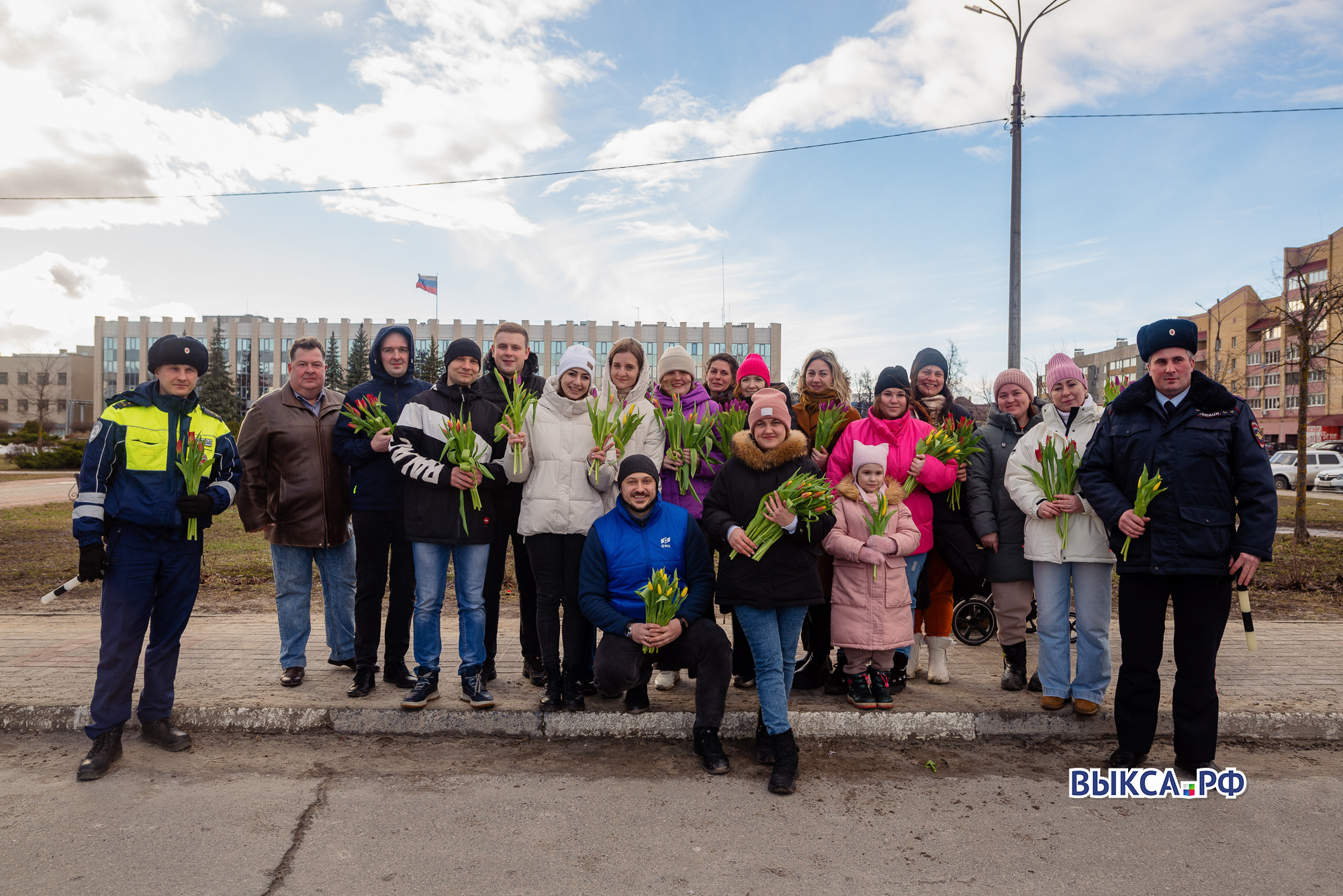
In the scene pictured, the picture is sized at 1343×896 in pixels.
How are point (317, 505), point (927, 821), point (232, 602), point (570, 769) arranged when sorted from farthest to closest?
point (232, 602)
point (317, 505)
point (570, 769)
point (927, 821)

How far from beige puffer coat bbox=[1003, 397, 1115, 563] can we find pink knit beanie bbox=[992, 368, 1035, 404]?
0.28m

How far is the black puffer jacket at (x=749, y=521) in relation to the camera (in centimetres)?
418

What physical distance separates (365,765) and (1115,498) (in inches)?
172

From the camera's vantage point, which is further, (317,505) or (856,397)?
(856,397)

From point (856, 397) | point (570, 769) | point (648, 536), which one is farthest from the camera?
point (856, 397)

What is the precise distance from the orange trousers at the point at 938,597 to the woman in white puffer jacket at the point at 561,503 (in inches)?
91.5

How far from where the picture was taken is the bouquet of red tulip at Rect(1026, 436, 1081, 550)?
4.62m

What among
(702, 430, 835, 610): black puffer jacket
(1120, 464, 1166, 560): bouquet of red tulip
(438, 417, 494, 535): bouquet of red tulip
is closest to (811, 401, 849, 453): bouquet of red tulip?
(702, 430, 835, 610): black puffer jacket

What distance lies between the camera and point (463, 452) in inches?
183

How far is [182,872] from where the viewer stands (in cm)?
305

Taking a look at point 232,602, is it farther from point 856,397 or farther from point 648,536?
point 856,397

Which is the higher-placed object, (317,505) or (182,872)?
(317,505)

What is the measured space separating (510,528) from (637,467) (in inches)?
49.1

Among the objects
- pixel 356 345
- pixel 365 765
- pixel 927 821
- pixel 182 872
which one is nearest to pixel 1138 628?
pixel 927 821
